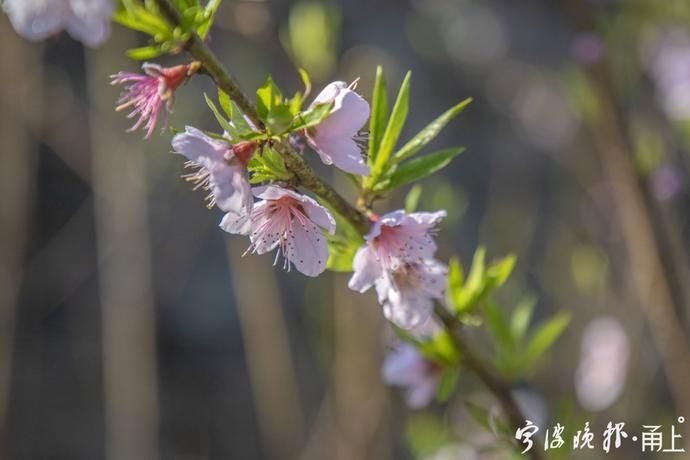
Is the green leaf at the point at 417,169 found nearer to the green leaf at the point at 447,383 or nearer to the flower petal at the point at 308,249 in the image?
the flower petal at the point at 308,249

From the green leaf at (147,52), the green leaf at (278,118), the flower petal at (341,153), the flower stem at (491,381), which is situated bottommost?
the flower stem at (491,381)

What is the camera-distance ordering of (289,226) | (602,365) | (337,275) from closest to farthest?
(289,226) < (602,365) < (337,275)

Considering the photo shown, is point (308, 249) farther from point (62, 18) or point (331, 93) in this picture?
point (62, 18)

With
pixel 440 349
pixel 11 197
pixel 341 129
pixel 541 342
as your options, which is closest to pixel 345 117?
pixel 341 129

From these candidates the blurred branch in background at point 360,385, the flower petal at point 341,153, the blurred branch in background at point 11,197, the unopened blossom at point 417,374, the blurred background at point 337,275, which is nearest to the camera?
the flower petal at point 341,153

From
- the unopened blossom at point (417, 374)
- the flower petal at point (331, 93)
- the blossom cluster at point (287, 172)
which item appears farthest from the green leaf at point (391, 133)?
the unopened blossom at point (417, 374)

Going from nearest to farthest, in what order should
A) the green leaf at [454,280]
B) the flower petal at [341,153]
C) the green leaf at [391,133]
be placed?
the flower petal at [341,153], the green leaf at [391,133], the green leaf at [454,280]
